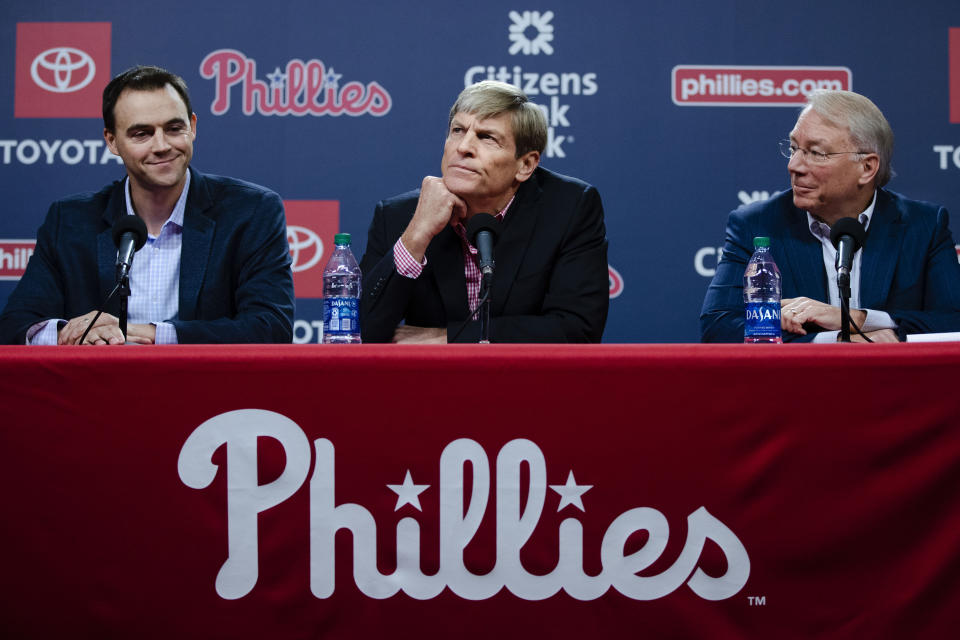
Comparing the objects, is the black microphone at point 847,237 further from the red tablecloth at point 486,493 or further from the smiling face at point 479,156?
the smiling face at point 479,156

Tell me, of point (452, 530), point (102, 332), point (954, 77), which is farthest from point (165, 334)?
point (954, 77)

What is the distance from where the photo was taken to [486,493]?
129cm

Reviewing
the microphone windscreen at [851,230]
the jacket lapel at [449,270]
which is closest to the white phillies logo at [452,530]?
the microphone windscreen at [851,230]

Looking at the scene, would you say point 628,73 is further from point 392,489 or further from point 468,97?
point 392,489

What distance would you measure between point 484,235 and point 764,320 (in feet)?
2.21

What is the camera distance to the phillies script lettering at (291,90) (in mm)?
3295

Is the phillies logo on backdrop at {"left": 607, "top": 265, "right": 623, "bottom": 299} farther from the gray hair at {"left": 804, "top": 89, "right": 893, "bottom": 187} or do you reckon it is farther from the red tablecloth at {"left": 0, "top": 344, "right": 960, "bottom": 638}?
the red tablecloth at {"left": 0, "top": 344, "right": 960, "bottom": 638}

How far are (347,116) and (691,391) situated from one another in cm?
236

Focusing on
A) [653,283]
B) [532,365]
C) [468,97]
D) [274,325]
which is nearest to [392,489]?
[532,365]

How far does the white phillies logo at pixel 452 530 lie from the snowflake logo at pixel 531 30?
232cm

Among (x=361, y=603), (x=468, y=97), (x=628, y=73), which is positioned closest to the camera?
(x=361, y=603)

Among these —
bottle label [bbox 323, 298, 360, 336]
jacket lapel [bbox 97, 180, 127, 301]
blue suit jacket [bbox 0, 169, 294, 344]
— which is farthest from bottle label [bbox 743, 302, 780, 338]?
jacket lapel [bbox 97, 180, 127, 301]

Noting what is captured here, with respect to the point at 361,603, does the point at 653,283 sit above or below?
above

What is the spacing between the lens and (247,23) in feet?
10.8
